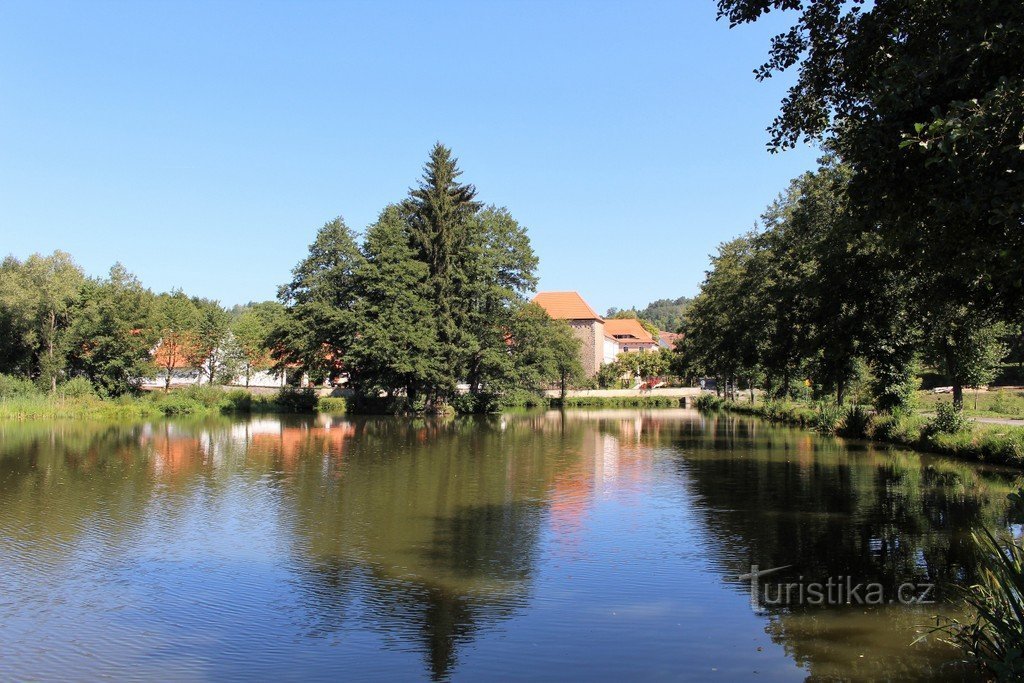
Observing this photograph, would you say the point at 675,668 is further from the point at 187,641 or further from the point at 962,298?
the point at 962,298

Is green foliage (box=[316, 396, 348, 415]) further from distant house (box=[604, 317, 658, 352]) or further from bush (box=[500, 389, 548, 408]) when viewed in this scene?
distant house (box=[604, 317, 658, 352])

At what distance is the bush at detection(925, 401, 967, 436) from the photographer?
2497cm

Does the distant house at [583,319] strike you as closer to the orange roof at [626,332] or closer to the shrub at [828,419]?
the orange roof at [626,332]

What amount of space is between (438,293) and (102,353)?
897 inches

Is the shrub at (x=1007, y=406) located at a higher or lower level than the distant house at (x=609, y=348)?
lower

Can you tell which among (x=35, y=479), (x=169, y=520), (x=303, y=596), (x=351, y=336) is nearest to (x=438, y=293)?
(x=351, y=336)

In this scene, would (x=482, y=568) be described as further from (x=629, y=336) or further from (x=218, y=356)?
(x=629, y=336)

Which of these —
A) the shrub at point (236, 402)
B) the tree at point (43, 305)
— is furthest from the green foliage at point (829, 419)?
the tree at point (43, 305)

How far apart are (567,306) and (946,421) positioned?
74.2 meters

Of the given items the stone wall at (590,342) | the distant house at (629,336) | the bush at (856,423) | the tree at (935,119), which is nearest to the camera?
the tree at (935,119)

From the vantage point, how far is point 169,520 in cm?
1502

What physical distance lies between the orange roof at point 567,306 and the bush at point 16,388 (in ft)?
196

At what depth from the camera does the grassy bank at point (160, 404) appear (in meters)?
43.8

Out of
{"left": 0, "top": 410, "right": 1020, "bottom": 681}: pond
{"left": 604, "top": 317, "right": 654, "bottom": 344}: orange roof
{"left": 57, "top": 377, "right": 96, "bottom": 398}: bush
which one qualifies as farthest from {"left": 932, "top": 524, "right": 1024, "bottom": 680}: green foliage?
{"left": 604, "top": 317, "right": 654, "bottom": 344}: orange roof
